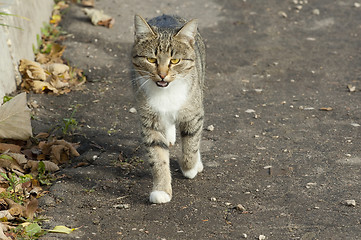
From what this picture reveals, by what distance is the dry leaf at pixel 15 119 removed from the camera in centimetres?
545

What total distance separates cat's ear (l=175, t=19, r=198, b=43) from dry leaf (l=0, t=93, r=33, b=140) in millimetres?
1680

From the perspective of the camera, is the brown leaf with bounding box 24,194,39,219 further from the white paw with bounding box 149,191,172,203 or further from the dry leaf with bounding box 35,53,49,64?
the dry leaf with bounding box 35,53,49,64

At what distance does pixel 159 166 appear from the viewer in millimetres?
5023

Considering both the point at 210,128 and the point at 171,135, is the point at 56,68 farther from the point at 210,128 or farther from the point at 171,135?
the point at 210,128

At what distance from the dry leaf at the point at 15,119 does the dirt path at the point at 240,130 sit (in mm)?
571

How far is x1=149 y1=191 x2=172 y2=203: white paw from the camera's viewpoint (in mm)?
4855

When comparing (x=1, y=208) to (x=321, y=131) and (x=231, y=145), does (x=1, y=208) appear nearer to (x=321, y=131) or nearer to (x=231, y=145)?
(x=231, y=145)

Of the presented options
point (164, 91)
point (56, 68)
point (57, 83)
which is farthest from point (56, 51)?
point (164, 91)

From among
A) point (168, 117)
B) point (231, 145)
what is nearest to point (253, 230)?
point (168, 117)

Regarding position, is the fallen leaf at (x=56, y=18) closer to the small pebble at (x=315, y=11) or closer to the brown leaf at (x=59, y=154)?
the brown leaf at (x=59, y=154)

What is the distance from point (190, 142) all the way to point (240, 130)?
1.19 meters


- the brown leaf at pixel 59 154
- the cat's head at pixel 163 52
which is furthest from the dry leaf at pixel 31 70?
the cat's head at pixel 163 52

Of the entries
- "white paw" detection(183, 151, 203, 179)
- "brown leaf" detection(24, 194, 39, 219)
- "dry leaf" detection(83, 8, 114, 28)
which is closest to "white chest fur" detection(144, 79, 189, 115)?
"white paw" detection(183, 151, 203, 179)

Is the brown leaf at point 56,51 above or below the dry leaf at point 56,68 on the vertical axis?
below
